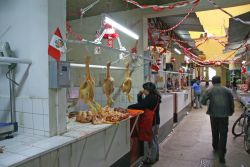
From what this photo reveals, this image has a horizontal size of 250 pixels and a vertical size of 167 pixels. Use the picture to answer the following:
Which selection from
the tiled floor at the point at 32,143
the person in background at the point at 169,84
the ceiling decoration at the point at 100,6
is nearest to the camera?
the tiled floor at the point at 32,143

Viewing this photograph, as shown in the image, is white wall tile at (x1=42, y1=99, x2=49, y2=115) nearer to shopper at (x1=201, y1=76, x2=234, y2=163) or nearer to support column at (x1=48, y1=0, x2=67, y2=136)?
support column at (x1=48, y1=0, x2=67, y2=136)

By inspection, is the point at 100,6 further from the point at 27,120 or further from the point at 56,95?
the point at 27,120

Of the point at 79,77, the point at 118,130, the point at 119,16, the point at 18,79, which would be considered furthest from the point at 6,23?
the point at 119,16

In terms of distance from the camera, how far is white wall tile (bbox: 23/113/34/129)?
2.37 m

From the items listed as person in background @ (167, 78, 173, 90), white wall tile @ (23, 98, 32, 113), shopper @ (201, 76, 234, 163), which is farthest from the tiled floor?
person in background @ (167, 78, 173, 90)

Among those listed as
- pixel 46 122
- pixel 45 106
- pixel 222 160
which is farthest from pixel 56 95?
pixel 222 160

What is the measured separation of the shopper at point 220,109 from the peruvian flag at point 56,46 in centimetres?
358

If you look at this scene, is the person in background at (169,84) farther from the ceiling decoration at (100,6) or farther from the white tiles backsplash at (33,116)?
the white tiles backsplash at (33,116)

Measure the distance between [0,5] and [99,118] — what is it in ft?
5.80

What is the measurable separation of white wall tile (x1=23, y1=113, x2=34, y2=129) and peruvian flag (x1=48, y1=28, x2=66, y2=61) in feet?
2.16

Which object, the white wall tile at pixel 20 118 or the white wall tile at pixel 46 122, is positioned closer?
the white wall tile at pixel 46 122

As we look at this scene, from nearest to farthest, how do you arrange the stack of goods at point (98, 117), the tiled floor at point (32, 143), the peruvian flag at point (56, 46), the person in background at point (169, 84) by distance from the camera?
the tiled floor at point (32, 143) → the peruvian flag at point (56, 46) → the stack of goods at point (98, 117) → the person in background at point (169, 84)

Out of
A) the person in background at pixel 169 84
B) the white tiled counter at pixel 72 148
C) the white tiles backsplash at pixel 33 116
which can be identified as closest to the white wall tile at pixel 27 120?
→ the white tiles backsplash at pixel 33 116

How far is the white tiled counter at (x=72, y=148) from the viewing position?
5.91 feet
